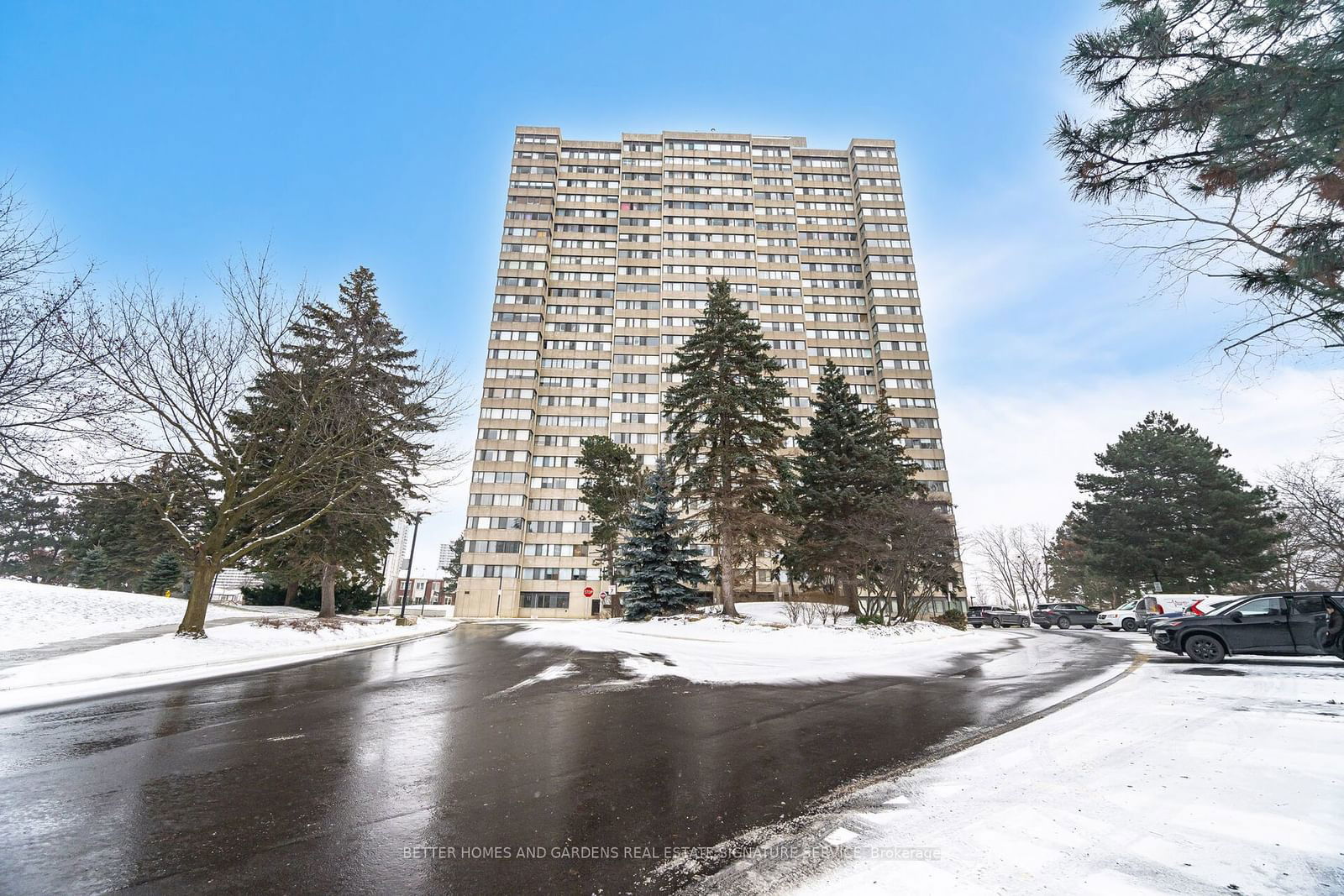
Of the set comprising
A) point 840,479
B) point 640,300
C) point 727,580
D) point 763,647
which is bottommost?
point 763,647

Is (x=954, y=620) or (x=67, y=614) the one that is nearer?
(x=67, y=614)

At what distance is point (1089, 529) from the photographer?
42.0 metres

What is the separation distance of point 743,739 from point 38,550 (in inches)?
2691

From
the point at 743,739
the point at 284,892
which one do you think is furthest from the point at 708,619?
the point at 284,892

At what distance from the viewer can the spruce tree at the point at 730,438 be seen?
2530 cm

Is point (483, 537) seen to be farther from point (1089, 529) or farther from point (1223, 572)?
point (1223, 572)

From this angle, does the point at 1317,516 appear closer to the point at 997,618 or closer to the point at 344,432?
the point at 997,618

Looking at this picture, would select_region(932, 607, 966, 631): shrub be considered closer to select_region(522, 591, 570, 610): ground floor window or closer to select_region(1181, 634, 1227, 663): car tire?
select_region(1181, 634, 1227, 663): car tire

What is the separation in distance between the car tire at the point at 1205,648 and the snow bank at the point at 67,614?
88.9 ft

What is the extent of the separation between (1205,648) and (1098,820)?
498 inches

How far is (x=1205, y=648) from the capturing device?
1173 centimetres

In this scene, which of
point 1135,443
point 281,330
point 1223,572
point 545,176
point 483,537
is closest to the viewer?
point 281,330

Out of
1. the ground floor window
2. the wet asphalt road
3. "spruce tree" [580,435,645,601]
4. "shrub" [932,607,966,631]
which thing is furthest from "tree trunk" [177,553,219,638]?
the ground floor window

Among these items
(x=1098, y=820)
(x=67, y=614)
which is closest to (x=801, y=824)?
(x=1098, y=820)
